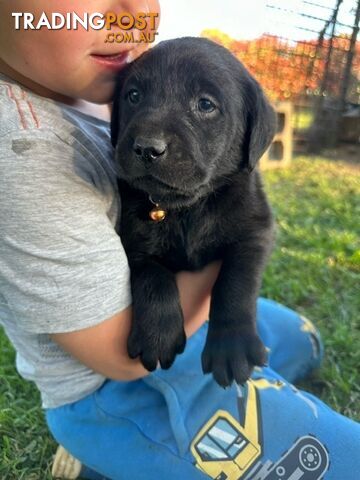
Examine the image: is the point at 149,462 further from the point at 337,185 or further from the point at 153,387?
the point at 337,185

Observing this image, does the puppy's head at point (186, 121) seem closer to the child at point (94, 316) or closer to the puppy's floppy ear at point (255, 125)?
the puppy's floppy ear at point (255, 125)

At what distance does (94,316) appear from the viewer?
1431 mm

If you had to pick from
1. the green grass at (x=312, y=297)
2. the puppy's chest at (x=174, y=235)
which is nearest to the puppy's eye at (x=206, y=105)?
the puppy's chest at (x=174, y=235)

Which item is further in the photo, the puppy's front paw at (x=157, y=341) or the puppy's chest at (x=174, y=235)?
the puppy's chest at (x=174, y=235)

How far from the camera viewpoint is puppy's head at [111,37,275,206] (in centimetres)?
135

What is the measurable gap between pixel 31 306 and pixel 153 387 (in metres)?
0.51

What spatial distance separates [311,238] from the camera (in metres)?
3.57

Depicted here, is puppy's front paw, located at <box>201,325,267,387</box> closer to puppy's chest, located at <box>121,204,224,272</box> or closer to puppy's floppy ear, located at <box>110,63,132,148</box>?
puppy's chest, located at <box>121,204,224,272</box>

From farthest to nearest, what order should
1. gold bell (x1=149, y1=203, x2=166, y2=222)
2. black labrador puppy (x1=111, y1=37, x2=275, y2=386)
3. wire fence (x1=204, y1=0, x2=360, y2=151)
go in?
wire fence (x1=204, y1=0, x2=360, y2=151) → gold bell (x1=149, y1=203, x2=166, y2=222) → black labrador puppy (x1=111, y1=37, x2=275, y2=386)

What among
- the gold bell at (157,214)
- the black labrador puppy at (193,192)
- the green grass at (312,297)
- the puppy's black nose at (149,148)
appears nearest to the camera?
the puppy's black nose at (149,148)

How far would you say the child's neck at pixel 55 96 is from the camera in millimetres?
1488
